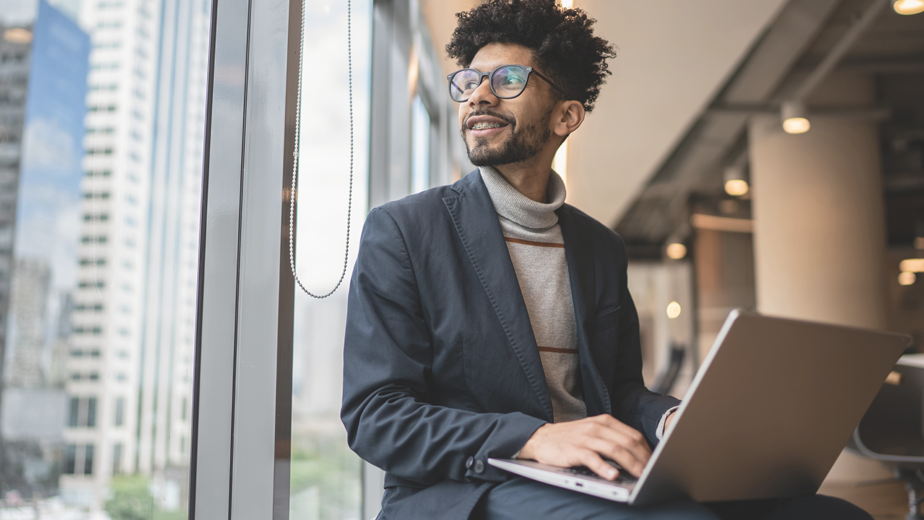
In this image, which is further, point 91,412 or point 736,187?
point 736,187

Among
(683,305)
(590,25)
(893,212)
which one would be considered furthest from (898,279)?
(590,25)

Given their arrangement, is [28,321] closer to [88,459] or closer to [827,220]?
[88,459]

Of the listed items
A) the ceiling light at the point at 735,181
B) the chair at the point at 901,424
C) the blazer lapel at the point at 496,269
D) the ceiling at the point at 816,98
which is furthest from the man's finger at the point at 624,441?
the ceiling light at the point at 735,181

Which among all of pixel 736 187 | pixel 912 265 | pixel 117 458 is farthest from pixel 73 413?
pixel 912 265

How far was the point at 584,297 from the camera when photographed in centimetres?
150

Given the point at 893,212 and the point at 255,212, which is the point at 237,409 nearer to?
the point at 255,212

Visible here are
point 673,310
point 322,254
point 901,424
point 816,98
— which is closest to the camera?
point 322,254

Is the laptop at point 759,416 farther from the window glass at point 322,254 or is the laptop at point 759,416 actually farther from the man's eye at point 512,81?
the window glass at point 322,254

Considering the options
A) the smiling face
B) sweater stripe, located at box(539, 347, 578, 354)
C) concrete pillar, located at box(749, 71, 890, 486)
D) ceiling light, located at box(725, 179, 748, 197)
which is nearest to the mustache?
the smiling face

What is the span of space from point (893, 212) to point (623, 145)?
6.84 m

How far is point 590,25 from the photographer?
1.83 m

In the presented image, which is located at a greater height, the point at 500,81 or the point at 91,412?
the point at 500,81

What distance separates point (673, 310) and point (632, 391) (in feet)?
61.2

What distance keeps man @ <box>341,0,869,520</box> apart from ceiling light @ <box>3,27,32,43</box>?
627 mm
